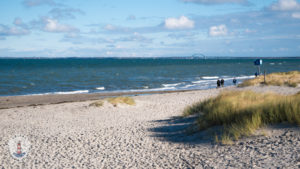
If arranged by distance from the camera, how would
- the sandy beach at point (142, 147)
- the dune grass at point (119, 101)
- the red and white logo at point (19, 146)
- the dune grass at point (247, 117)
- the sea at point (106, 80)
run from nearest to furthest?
1. the sandy beach at point (142, 147)
2. the dune grass at point (247, 117)
3. the red and white logo at point (19, 146)
4. the dune grass at point (119, 101)
5. the sea at point (106, 80)

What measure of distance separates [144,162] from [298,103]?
4478 millimetres

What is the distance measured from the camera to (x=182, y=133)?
376 inches

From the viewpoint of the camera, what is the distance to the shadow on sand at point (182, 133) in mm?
8273

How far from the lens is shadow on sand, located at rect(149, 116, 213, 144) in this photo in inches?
326

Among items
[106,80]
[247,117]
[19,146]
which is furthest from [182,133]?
[106,80]

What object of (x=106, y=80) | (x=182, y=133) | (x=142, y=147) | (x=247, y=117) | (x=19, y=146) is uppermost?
(x=247, y=117)

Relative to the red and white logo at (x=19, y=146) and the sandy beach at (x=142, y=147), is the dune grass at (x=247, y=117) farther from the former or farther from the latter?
the red and white logo at (x=19, y=146)

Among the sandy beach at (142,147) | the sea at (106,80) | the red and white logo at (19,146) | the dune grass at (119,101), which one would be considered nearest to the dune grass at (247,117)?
the sandy beach at (142,147)

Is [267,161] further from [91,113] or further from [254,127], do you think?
[91,113]

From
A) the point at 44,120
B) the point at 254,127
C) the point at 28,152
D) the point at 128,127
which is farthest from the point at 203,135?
the point at 44,120

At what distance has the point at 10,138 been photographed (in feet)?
36.6

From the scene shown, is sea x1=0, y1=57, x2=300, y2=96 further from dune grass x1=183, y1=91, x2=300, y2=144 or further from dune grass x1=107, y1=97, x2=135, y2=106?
dune grass x1=183, y1=91, x2=300, y2=144

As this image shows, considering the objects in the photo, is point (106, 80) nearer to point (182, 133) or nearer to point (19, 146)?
point (19, 146)

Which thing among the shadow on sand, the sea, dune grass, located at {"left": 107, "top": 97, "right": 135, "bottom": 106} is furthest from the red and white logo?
the sea
